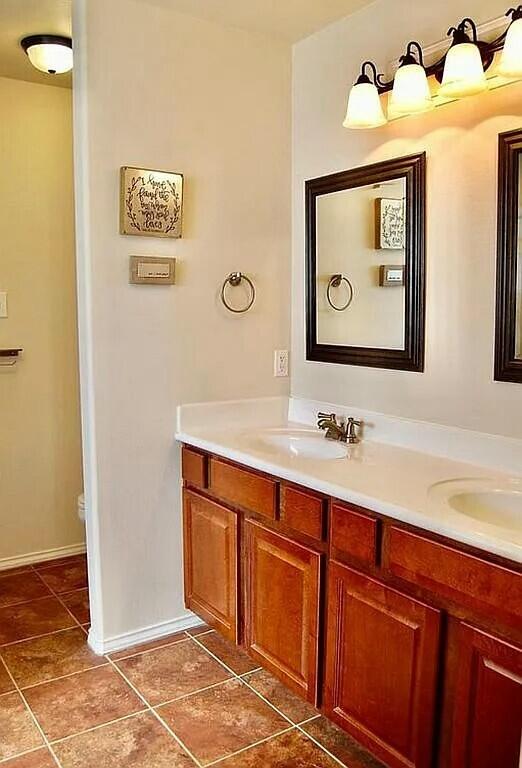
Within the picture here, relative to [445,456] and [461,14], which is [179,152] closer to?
[461,14]

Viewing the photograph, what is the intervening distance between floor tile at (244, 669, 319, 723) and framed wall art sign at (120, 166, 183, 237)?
1.63 meters

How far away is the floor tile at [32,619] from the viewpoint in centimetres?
274

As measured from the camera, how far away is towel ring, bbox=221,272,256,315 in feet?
8.95

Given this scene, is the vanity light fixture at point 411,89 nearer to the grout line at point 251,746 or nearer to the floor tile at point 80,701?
the grout line at point 251,746

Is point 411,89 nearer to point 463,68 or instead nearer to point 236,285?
point 463,68

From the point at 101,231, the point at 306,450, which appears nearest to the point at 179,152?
the point at 101,231

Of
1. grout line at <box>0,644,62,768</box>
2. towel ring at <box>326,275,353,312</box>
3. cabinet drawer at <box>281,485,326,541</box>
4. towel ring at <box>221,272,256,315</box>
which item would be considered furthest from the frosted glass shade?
grout line at <box>0,644,62,768</box>

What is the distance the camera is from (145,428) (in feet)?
8.59

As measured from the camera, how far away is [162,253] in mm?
2576

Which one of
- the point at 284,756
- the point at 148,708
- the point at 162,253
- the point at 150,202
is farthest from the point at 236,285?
the point at 284,756

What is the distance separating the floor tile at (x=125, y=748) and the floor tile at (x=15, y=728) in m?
0.09

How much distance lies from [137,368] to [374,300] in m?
0.91

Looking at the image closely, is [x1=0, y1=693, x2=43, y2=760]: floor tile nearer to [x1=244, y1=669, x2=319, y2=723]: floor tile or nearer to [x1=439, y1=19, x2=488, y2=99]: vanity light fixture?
[x1=244, y1=669, x2=319, y2=723]: floor tile

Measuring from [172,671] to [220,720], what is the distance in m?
0.34
